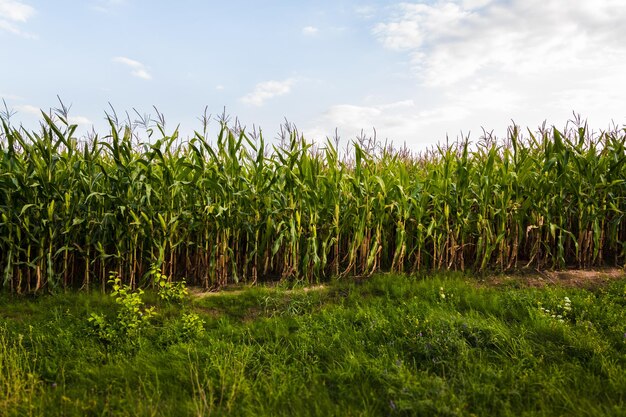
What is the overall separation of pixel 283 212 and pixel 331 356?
7.83 ft

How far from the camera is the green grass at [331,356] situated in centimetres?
326

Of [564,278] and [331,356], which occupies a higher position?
[564,278]

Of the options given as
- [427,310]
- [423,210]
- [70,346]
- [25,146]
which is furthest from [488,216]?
[25,146]

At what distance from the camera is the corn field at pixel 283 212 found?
219 inches

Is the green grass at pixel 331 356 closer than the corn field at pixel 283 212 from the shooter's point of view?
Yes

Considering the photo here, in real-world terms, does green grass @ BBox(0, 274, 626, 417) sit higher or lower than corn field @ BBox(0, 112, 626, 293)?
lower

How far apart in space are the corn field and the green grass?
27.2 inches

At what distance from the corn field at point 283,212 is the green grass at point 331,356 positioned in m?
0.69

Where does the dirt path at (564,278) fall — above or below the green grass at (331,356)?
above

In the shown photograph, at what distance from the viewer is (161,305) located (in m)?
5.11

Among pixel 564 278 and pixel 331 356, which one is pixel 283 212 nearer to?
pixel 331 356

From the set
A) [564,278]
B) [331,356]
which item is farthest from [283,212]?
[564,278]

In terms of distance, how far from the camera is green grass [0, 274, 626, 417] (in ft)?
10.7

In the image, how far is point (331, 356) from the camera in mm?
3867
